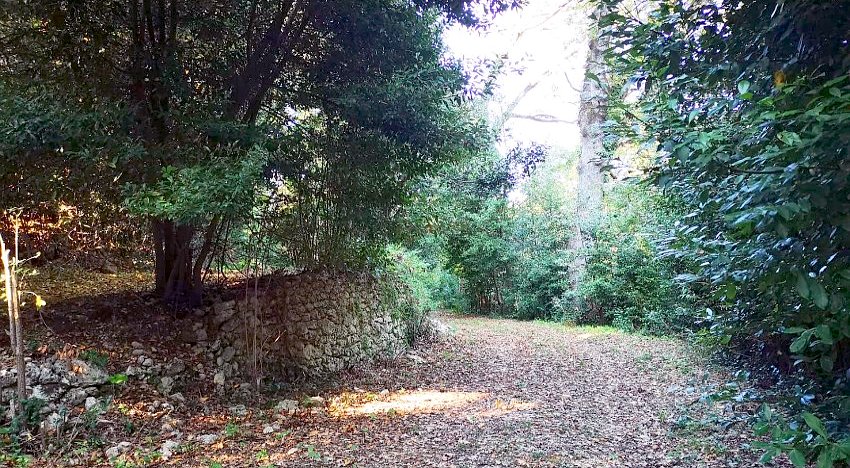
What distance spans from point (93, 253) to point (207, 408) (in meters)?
4.04

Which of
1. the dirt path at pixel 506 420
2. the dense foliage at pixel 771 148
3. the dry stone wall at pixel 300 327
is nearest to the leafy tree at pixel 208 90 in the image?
the dry stone wall at pixel 300 327

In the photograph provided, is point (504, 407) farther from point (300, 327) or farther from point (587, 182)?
point (587, 182)

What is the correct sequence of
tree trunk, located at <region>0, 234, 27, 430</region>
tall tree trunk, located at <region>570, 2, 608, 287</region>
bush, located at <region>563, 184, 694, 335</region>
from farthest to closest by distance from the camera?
1. tall tree trunk, located at <region>570, 2, 608, 287</region>
2. bush, located at <region>563, 184, 694, 335</region>
3. tree trunk, located at <region>0, 234, 27, 430</region>

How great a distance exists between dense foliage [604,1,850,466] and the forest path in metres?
1.32

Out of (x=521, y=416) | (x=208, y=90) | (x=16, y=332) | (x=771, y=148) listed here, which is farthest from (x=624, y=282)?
(x=16, y=332)

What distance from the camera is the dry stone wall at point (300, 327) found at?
18.7 ft

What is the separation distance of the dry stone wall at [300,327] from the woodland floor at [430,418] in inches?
12.5

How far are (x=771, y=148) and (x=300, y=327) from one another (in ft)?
17.7

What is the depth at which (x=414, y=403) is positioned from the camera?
17.6 feet

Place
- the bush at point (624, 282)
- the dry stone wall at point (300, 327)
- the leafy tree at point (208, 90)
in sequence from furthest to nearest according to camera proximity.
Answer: the bush at point (624, 282) → the dry stone wall at point (300, 327) → the leafy tree at point (208, 90)

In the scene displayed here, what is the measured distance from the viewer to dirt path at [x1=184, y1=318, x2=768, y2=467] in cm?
382

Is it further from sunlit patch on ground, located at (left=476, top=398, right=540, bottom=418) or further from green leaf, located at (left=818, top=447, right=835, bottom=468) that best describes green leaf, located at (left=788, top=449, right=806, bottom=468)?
sunlit patch on ground, located at (left=476, top=398, right=540, bottom=418)

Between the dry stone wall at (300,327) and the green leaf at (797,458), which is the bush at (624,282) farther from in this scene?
the green leaf at (797,458)

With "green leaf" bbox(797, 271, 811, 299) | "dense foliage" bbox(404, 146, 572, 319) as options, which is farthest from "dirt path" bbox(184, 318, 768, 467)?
"dense foliage" bbox(404, 146, 572, 319)
